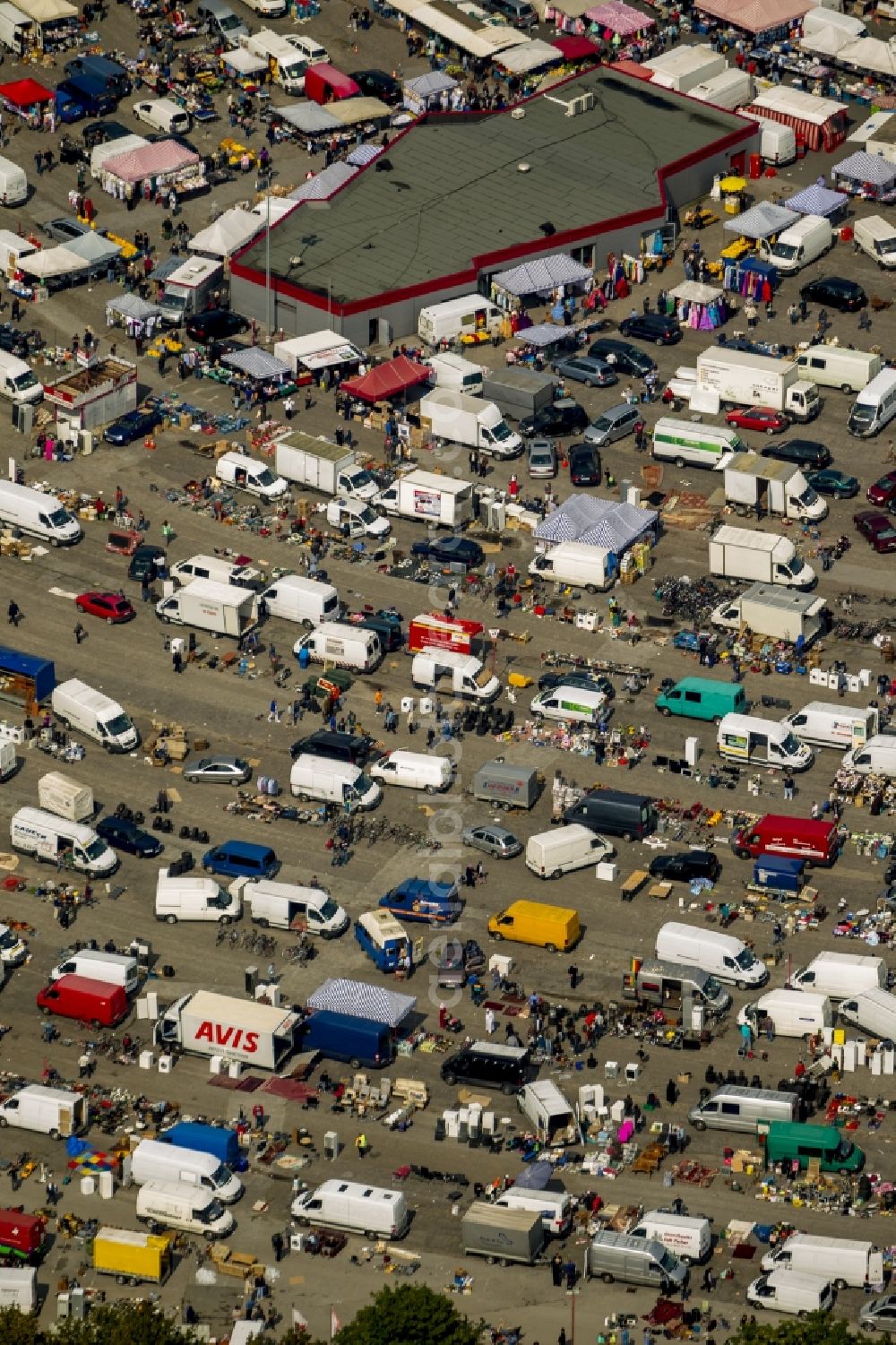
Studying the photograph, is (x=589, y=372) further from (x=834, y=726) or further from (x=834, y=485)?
(x=834, y=726)

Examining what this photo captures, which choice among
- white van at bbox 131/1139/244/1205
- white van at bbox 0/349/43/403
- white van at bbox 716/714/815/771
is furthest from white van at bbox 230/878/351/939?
white van at bbox 0/349/43/403

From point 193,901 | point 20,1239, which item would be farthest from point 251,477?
point 20,1239

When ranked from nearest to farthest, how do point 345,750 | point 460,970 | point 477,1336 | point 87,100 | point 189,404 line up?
point 477,1336 → point 460,970 → point 345,750 → point 189,404 → point 87,100

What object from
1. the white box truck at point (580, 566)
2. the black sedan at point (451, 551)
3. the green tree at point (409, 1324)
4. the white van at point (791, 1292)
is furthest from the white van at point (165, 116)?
the green tree at point (409, 1324)

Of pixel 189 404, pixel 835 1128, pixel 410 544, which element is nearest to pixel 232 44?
pixel 189 404

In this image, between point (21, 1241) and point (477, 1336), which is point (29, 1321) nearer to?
point (21, 1241)

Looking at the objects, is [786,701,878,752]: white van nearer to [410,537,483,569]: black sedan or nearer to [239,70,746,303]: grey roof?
[410,537,483,569]: black sedan
